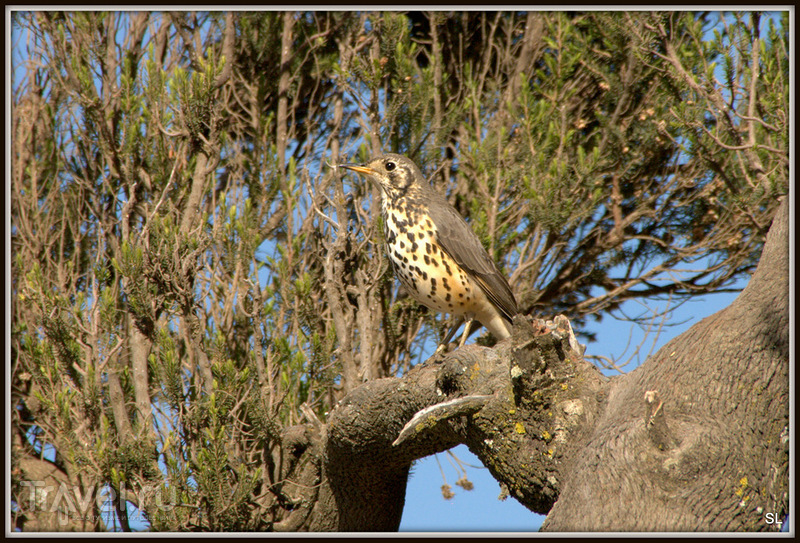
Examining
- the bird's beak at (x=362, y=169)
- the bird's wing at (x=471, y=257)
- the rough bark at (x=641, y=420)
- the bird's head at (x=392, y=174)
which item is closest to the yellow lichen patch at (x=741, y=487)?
the rough bark at (x=641, y=420)

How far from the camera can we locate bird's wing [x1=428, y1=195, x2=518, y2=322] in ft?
16.9

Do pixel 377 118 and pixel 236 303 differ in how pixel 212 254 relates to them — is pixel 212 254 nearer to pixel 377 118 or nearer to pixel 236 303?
pixel 236 303

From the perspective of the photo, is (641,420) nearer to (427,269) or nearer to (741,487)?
(741,487)

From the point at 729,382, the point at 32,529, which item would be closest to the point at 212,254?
the point at 32,529

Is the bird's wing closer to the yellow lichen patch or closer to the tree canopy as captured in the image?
the tree canopy

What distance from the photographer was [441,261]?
511 centimetres

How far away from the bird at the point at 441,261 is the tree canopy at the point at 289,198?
0.40m

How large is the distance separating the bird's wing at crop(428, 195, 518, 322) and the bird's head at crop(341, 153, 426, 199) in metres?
0.27

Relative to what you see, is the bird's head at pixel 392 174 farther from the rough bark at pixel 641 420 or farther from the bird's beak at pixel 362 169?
the rough bark at pixel 641 420

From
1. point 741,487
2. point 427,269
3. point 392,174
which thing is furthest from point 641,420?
point 392,174

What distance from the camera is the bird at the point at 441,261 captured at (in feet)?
16.7

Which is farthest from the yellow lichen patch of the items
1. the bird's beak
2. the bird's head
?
the bird's beak

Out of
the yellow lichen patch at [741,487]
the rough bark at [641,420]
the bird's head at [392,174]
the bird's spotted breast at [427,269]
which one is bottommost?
the yellow lichen patch at [741,487]

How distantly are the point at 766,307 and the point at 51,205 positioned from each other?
5.66m
